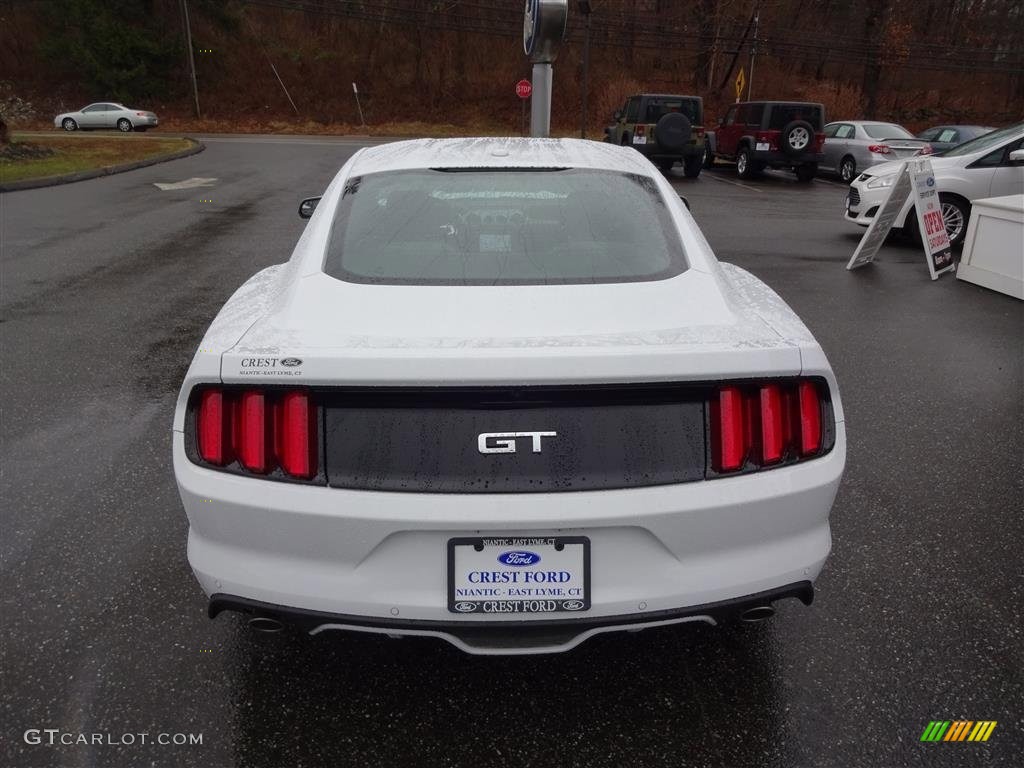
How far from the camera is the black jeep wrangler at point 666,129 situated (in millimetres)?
19359

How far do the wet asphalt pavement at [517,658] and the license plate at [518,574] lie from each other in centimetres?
51

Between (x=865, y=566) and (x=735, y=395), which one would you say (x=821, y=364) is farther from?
(x=865, y=566)

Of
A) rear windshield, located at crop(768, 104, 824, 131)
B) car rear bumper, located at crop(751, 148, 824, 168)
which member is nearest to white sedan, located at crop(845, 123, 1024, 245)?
car rear bumper, located at crop(751, 148, 824, 168)

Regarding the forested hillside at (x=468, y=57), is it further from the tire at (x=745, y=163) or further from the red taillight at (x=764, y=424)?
the red taillight at (x=764, y=424)

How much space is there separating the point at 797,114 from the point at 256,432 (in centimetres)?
2045

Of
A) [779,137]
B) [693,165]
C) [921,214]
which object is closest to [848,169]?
[779,137]

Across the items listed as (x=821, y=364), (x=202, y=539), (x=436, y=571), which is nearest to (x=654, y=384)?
(x=821, y=364)

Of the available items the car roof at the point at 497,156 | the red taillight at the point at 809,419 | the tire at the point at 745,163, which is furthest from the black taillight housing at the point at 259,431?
the tire at the point at 745,163

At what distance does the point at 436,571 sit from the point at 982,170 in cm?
1042

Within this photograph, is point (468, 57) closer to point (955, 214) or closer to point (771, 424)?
point (955, 214)

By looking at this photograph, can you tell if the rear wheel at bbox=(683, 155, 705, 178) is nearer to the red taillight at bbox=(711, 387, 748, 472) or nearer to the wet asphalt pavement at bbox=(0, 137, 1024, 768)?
the wet asphalt pavement at bbox=(0, 137, 1024, 768)

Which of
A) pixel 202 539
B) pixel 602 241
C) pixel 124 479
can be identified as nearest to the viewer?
pixel 202 539

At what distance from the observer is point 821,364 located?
7.05 feet

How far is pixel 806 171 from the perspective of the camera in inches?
774
